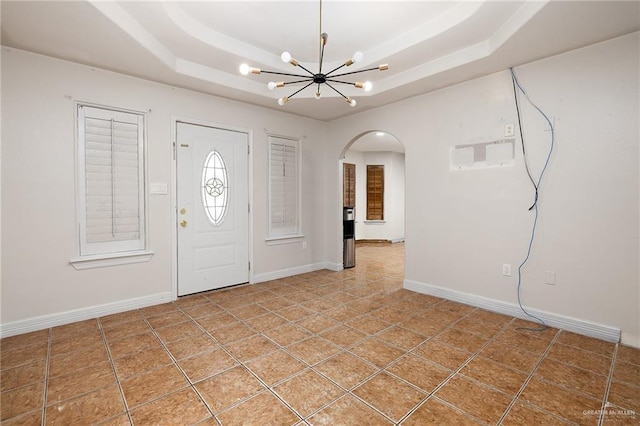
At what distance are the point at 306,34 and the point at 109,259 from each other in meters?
3.15

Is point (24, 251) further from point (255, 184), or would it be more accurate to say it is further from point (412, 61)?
point (412, 61)

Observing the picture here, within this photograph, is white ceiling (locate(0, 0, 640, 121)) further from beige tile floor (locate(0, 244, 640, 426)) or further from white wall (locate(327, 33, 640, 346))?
beige tile floor (locate(0, 244, 640, 426))

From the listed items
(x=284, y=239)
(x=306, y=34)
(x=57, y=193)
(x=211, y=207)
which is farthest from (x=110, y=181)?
(x=306, y=34)

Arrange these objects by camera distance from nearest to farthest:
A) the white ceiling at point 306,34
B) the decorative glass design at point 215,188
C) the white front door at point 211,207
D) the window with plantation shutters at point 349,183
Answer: the white ceiling at point 306,34, the white front door at point 211,207, the decorative glass design at point 215,188, the window with plantation shutters at point 349,183

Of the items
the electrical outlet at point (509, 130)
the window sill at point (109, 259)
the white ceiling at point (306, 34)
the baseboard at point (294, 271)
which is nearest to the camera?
the white ceiling at point (306, 34)

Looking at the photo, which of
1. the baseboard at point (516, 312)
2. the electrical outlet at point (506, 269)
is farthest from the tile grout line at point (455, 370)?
the electrical outlet at point (506, 269)

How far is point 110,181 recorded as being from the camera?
3312 mm

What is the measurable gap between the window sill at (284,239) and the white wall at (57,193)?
143cm

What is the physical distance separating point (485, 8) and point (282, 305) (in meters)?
3.50

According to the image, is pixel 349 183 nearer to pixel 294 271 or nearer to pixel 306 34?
pixel 294 271

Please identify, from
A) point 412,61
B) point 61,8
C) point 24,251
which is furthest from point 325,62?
point 24,251

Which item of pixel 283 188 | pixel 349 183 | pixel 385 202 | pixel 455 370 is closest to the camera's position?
pixel 455 370

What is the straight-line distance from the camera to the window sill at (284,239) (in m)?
4.73

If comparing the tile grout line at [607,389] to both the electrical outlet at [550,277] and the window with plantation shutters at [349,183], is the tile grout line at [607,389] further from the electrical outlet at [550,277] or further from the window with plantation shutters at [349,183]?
the window with plantation shutters at [349,183]
